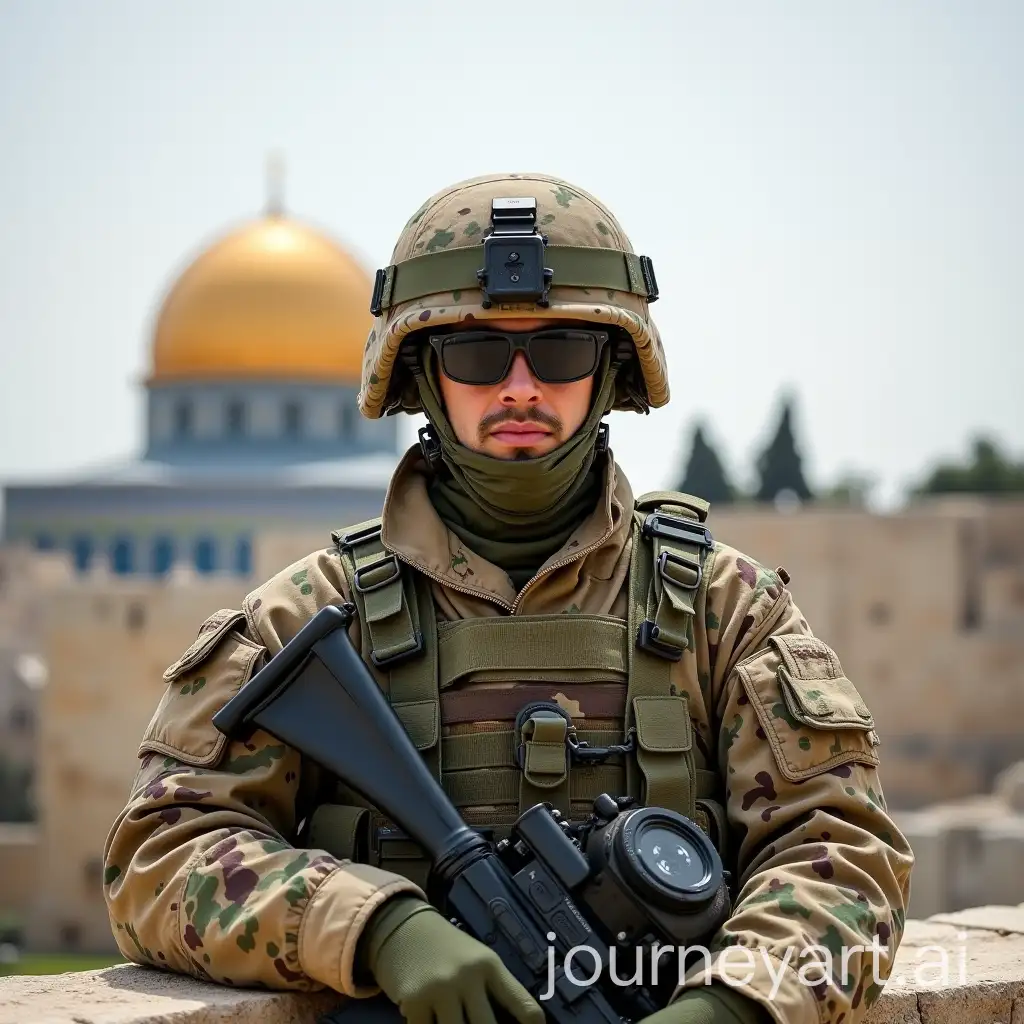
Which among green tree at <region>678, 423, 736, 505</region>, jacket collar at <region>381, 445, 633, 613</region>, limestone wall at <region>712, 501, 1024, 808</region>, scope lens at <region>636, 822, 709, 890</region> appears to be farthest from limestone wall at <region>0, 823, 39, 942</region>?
scope lens at <region>636, 822, 709, 890</region>

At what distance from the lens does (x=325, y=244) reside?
40.3 m

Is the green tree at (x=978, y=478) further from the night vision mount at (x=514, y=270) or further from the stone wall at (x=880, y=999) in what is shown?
the night vision mount at (x=514, y=270)

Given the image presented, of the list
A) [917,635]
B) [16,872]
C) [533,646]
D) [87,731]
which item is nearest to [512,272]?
[533,646]

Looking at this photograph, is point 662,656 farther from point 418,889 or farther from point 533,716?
point 418,889

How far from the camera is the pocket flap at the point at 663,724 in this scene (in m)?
2.86

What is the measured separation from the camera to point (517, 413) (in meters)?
2.94

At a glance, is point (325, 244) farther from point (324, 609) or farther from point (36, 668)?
point (324, 609)

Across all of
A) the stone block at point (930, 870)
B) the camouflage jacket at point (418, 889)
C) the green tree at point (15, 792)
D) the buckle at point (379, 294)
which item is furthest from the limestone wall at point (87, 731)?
the camouflage jacket at point (418, 889)

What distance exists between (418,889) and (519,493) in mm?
612

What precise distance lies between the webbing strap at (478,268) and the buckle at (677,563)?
40 cm

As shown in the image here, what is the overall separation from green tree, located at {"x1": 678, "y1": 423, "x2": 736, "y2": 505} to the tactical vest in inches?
1231

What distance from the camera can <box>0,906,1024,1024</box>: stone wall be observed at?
2.62m

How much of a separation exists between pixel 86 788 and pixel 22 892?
321 centimetres

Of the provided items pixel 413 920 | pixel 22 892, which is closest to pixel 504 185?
pixel 413 920
